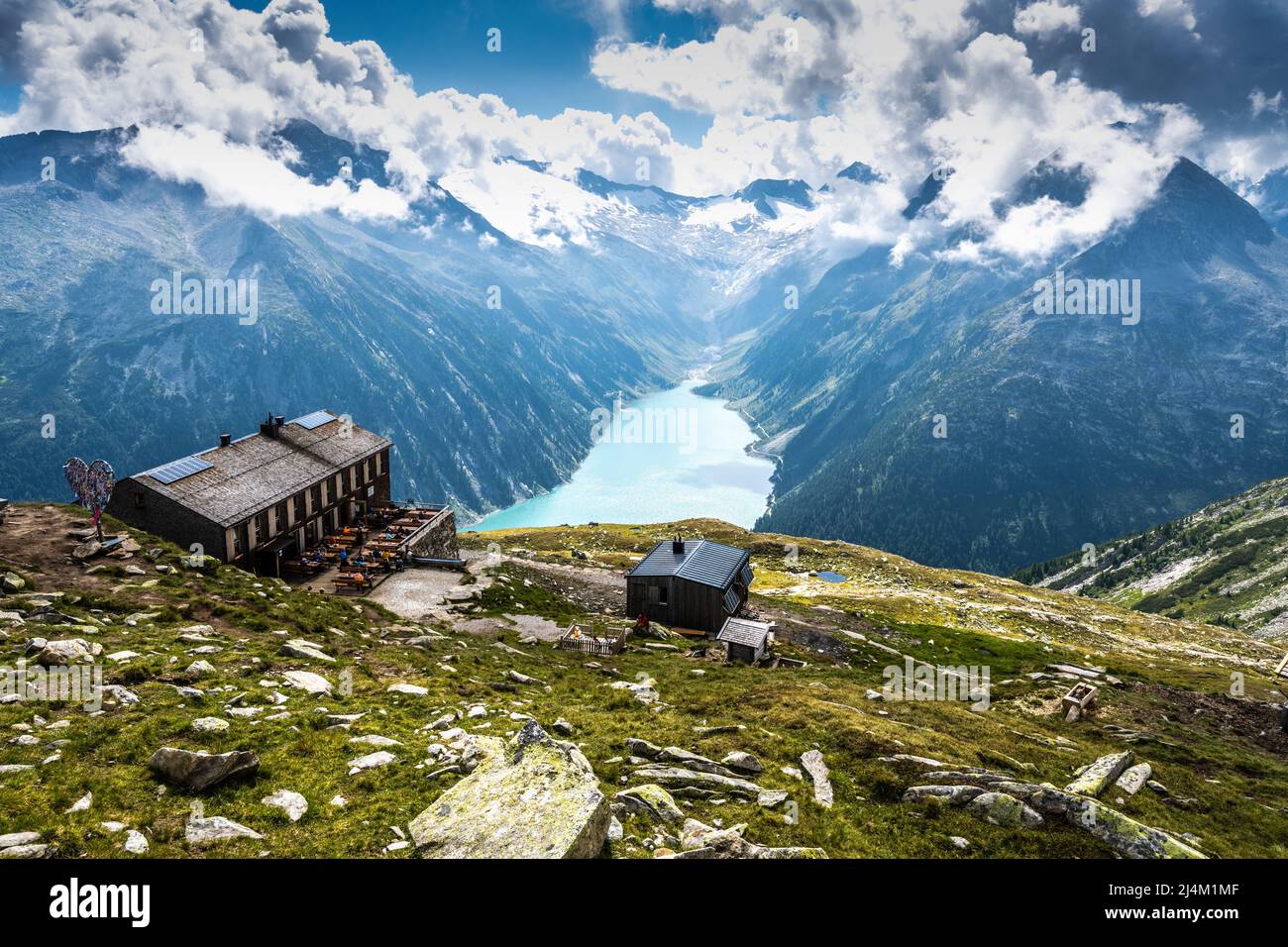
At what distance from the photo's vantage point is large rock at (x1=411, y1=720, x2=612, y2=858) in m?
12.0

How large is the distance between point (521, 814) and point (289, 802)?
6.02 meters

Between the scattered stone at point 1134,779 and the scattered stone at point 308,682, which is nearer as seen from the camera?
the scattered stone at point 1134,779

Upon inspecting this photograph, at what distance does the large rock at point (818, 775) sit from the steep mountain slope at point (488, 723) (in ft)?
0.84

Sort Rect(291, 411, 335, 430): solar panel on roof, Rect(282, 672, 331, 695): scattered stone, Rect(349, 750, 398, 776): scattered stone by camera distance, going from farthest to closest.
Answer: Rect(291, 411, 335, 430): solar panel on roof, Rect(282, 672, 331, 695): scattered stone, Rect(349, 750, 398, 776): scattered stone

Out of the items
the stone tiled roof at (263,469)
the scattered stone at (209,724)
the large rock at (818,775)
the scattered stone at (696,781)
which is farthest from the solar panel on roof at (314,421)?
the large rock at (818,775)

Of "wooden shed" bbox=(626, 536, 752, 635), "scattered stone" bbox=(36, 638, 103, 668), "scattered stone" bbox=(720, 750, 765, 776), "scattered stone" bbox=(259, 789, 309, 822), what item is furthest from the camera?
A: "wooden shed" bbox=(626, 536, 752, 635)

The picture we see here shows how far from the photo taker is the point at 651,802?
16.2m

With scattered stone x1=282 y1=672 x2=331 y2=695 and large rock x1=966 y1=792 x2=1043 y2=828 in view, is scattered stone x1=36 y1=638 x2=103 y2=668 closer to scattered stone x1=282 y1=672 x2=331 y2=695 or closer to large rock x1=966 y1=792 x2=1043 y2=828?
scattered stone x1=282 y1=672 x2=331 y2=695

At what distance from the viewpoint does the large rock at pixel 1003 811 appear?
17.8 m

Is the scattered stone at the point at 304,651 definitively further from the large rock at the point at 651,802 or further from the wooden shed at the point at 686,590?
the wooden shed at the point at 686,590

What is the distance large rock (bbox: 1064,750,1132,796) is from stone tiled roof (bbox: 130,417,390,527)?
55340mm

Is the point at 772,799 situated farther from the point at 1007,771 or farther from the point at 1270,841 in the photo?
the point at 1270,841

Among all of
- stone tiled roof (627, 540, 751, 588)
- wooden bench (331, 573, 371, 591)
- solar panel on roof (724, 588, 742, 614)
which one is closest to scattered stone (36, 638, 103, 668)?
wooden bench (331, 573, 371, 591)
